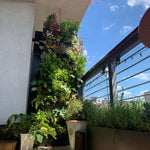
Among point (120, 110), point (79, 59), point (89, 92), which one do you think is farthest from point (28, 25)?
point (120, 110)

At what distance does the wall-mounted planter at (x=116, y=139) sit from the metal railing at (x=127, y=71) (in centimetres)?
31

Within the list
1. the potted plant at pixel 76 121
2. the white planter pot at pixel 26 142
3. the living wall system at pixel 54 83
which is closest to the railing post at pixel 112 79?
the potted plant at pixel 76 121

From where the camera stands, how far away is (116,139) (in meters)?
1.13

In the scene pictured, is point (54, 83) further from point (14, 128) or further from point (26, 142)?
point (26, 142)

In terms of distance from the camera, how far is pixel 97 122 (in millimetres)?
1591

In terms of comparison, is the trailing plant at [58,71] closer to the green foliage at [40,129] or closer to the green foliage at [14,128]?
the green foliage at [40,129]

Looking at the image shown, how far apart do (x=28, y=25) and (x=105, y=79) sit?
2108 millimetres

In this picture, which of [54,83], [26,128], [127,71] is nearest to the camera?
[127,71]

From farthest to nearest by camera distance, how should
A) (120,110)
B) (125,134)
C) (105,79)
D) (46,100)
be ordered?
(46,100)
(105,79)
(120,110)
(125,134)

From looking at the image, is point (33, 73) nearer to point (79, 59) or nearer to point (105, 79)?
point (79, 59)

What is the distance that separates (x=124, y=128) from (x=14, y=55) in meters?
2.50

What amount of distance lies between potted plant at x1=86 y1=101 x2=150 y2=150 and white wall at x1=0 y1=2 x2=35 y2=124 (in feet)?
5.57

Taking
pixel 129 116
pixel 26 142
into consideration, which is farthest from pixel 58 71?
pixel 129 116

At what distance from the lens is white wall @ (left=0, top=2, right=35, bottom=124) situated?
8.78ft
